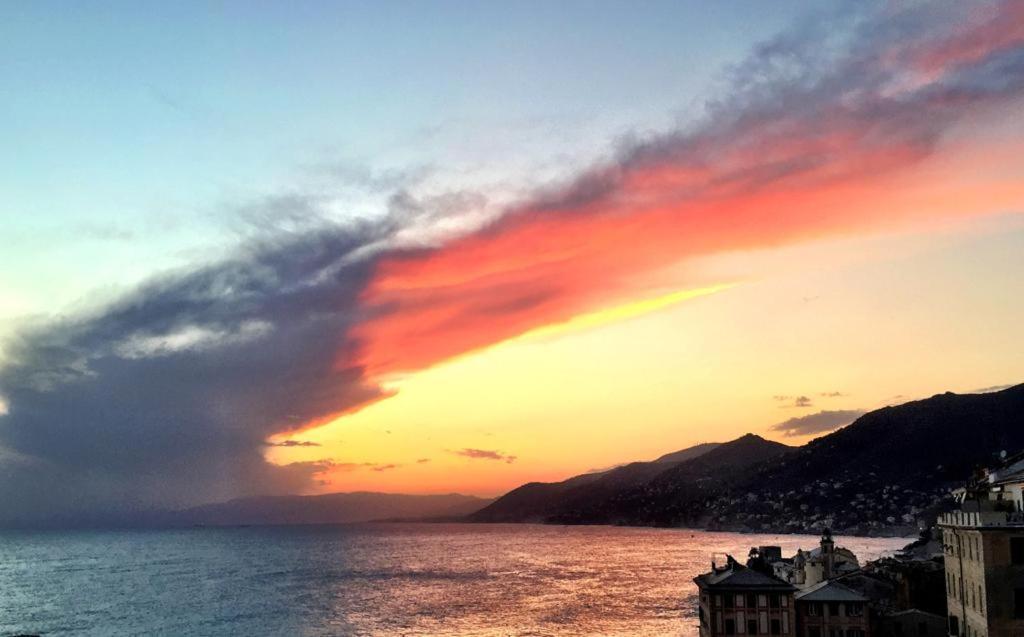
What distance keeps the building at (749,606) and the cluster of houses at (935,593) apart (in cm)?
9

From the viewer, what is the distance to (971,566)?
71.6 meters

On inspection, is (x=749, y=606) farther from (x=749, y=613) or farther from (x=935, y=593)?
(x=935, y=593)

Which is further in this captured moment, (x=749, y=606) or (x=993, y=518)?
(x=749, y=606)

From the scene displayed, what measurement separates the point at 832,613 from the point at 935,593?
27205mm

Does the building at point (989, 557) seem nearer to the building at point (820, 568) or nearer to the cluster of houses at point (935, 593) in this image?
the cluster of houses at point (935, 593)

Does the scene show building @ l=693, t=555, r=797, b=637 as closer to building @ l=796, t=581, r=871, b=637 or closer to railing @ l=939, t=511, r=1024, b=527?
building @ l=796, t=581, r=871, b=637

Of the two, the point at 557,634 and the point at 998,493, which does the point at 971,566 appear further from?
the point at 557,634

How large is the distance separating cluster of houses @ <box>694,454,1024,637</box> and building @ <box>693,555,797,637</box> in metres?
0.09

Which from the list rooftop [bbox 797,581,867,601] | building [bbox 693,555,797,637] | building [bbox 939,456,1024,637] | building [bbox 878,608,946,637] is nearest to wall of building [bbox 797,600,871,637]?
rooftop [bbox 797,581,867,601]

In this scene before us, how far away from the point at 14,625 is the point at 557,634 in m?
99.0

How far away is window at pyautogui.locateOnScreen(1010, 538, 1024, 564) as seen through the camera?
65.7m

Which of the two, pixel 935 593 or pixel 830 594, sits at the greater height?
pixel 830 594

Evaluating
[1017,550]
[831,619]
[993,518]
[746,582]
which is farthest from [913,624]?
[1017,550]

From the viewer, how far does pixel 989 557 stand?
219ft
